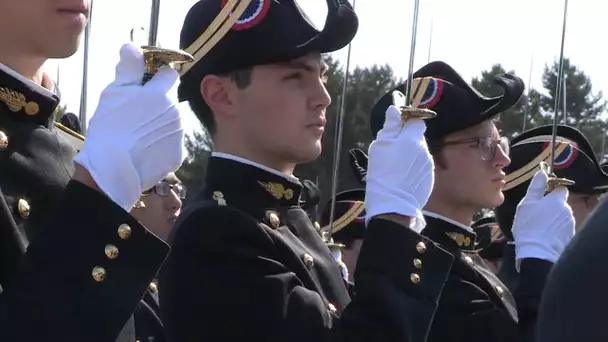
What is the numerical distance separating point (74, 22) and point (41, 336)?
0.78m

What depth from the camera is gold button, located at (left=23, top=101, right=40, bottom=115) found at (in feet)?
8.39

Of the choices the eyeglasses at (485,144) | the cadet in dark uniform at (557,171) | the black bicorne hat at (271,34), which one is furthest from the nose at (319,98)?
the cadet in dark uniform at (557,171)

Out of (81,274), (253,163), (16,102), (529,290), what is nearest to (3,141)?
(16,102)

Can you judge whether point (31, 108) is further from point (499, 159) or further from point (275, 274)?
point (499, 159)

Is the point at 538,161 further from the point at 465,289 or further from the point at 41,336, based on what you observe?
the point at 41,336

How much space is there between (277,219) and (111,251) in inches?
42.2

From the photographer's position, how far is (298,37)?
3.43 m

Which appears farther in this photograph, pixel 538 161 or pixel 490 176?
pixel 538 161

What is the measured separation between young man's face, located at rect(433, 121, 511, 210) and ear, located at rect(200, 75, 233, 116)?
1308 millimetres

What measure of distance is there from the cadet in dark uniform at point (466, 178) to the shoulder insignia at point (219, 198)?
1254 mm

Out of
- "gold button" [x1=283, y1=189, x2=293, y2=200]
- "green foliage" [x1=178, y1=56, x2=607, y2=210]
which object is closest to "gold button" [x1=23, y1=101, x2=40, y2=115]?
"gold button" [x1=283, y1=189, x2=293, y2=200]

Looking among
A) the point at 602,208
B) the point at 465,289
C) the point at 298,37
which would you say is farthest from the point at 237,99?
the point at 602,208

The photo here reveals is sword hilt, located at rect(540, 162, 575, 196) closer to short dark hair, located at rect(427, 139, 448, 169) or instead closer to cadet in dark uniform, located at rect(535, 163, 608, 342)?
short dark hair, located at rect(427, 139, 448, 169)

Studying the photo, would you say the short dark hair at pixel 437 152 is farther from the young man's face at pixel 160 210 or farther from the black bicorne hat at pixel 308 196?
the young man's face at pixel 160 210
